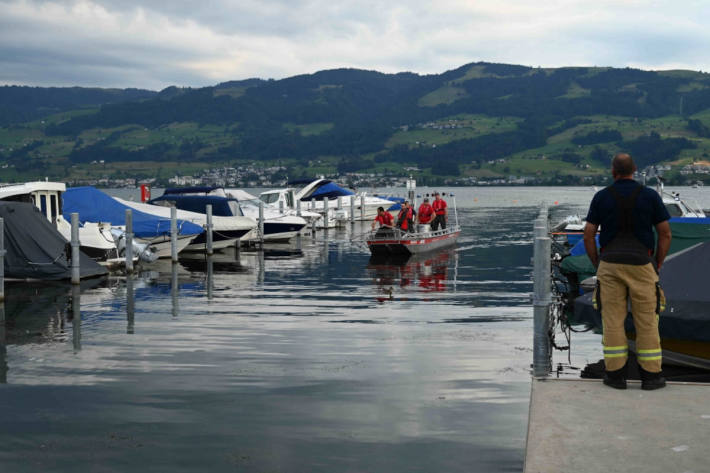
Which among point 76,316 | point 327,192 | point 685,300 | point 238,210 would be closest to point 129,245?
point 76,316

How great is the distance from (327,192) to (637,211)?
57109 mm

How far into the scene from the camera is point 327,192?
6544 cm

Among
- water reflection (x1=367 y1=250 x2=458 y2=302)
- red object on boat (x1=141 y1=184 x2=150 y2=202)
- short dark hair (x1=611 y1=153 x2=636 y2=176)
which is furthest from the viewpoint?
red object on boat (x1=141 y1=184 x2=150 y2=202)

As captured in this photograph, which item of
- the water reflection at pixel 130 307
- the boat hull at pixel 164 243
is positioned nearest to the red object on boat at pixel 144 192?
the boat hull at pixel 164 243

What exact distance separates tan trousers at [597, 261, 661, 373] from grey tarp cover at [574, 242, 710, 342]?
2649 millimetres

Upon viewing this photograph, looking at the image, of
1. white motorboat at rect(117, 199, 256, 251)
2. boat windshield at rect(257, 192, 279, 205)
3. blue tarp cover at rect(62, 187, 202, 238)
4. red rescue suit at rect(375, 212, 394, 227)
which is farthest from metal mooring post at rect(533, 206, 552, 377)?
boat windshield at rect(257, 192, 279, 205)

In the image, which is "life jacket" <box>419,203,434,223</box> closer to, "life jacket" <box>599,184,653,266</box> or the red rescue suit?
the red rescue suit

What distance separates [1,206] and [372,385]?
52.3 feet

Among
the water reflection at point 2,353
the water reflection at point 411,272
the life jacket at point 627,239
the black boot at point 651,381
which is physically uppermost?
the life jacket at point 627,239

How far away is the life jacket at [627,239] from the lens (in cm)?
861

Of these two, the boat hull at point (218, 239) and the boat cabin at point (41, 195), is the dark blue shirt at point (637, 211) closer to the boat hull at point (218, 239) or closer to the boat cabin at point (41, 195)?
the boat cabin at point (41, 195)

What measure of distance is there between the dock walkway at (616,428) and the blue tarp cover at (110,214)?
25.8 meters

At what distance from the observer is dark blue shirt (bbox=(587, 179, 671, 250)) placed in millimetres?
8609

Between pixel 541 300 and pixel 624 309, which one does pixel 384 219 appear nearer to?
→ pixel 541 300
